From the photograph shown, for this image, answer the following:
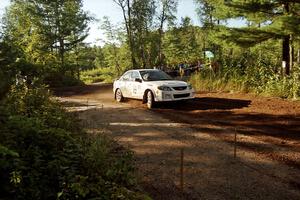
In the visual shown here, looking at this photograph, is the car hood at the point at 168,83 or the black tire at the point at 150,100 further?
the black tire at the point at 150,100

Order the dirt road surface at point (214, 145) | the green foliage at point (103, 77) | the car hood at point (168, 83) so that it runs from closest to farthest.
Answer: the dirt road surface at point (214, 145)
the car hood at point (168, 83)
the green foliage at point (103, 77)

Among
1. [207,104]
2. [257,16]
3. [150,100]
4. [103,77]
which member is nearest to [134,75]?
[150,100]

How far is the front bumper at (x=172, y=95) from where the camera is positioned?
47.5 feet

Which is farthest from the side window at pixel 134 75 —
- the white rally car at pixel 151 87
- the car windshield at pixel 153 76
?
Answer: the car windshield at pixel 153 76

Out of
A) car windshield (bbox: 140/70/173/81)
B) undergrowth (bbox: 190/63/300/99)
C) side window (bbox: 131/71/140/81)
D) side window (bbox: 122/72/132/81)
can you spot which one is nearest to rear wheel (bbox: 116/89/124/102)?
side window (bbox: 122/72/132/81)

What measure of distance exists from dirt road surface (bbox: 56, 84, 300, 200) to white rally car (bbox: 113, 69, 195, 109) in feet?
1.71

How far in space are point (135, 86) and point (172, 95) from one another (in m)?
2.28

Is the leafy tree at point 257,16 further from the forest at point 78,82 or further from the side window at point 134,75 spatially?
the side window at point 134,75

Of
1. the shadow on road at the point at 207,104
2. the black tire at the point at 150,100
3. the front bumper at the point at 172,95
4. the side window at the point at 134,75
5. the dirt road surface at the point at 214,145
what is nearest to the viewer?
the dirt road surface at the point at 214,145

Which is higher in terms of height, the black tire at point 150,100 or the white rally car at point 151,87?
the white rally car at point 151,87

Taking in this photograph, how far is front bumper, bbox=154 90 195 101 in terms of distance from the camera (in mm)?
14477

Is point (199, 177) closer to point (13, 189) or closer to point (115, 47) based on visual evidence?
point (13, 189)

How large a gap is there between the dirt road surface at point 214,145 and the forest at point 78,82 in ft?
2.82

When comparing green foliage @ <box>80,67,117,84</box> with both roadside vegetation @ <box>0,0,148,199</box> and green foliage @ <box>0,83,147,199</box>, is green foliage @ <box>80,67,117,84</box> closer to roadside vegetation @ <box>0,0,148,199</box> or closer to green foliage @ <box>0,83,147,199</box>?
roadside vegetation @ <box>0,0,148,199</box>
